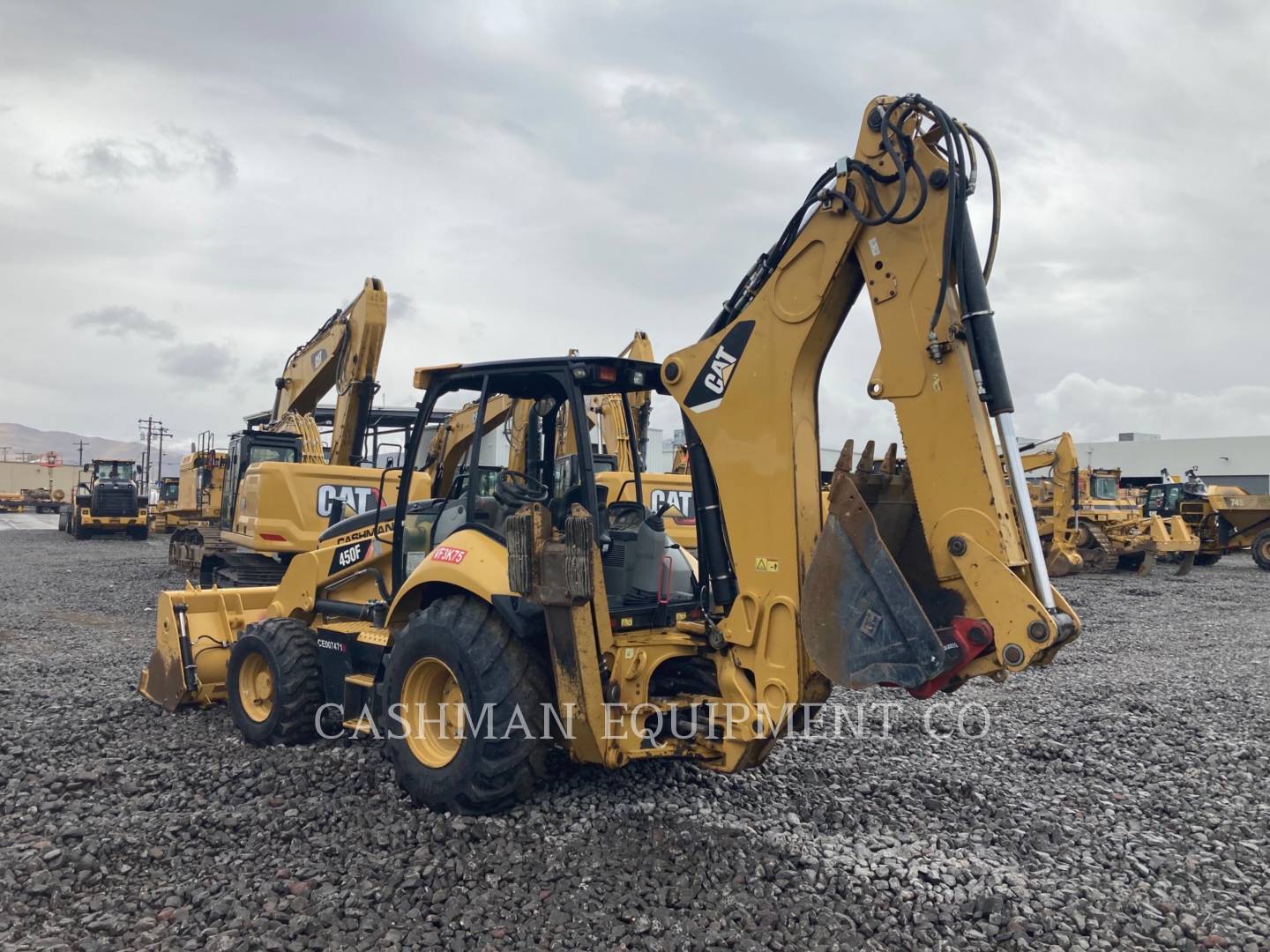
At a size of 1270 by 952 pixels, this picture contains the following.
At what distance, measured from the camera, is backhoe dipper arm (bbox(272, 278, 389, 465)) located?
12.4 meters

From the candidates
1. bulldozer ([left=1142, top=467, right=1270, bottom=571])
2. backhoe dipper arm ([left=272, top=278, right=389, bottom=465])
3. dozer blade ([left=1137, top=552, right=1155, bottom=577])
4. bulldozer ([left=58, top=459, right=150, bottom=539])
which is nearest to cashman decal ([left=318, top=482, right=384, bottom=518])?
backhoe dipper arm ([left=272, top=278, right=389, bottom=465])

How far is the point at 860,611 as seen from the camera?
148 inches

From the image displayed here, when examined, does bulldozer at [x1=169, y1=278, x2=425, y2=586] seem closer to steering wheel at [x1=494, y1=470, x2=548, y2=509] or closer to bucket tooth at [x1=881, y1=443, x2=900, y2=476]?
steering wheel at [x1=494, y1=470, x2=548, y2=509]

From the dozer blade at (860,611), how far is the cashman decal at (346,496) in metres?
8.40

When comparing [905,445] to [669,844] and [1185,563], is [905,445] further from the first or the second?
[1185,563]

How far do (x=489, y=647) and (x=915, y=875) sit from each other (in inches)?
82.5

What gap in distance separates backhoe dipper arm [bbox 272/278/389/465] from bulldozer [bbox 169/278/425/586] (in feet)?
0.04

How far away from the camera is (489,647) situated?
4469mm

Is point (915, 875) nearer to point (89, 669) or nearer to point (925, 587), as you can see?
point (925, 587)

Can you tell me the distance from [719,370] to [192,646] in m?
4.48

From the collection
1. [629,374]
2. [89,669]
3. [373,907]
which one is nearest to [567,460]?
Result: [629,374]

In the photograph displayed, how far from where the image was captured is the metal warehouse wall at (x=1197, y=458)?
2216 inches

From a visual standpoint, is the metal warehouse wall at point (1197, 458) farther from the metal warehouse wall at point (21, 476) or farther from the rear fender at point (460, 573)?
the metal warehouse wall at point (21, 476)

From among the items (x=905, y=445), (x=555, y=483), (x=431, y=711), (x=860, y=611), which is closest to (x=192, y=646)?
(x=431, y=711)
